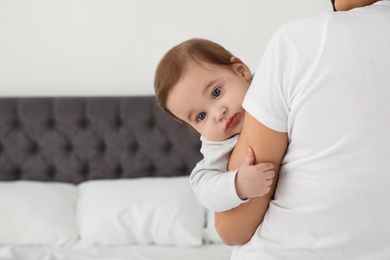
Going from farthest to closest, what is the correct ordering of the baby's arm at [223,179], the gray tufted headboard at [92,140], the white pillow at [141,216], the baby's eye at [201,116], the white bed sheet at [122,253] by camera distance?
the gray tufted headboard at [92,140] → the white pillow at [141,216] → the white bed sheet at [122,253] → the baby's eye at [201,116] → the baby's arm at [223,179]

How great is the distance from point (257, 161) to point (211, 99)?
31 centimetres

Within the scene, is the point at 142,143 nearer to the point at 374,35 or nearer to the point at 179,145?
the point at 179,145

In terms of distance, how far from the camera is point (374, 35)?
0.77 metres

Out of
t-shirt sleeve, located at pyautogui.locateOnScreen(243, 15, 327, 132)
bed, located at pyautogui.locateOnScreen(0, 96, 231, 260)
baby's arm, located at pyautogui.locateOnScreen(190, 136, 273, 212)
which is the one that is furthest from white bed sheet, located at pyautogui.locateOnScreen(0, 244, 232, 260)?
t-shirt sleeve, located at pyautogui.locateOnScreen(243, 15, 327, 132)

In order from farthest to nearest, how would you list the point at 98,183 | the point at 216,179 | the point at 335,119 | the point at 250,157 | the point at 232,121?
the point at 98,183, the point at 232,121, the point at 216,179, the point at 250,157, the point at 335,119

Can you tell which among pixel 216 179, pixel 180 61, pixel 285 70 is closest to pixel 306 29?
pixel 285 70

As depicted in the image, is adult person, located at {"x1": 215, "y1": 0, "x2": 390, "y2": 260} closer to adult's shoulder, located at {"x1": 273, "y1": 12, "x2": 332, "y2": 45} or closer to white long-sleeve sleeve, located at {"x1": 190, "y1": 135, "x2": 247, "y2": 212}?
adult's shoulder, located at {"x1": 273, "y1": 12, "x2": 332, "y2": 45}

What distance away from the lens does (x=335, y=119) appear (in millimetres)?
782

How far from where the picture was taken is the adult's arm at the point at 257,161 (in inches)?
33.5

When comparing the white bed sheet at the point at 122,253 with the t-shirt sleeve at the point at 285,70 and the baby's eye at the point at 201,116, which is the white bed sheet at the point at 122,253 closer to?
the baby's eye at the point at 201,116

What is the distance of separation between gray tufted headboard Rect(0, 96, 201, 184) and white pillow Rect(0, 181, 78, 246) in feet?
0.71

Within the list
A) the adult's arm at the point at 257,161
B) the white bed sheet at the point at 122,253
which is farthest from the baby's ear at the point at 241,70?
the white bed sheet at the point at 122,253

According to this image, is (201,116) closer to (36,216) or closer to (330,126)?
(330,126)

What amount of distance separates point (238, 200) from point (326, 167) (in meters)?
0.20
